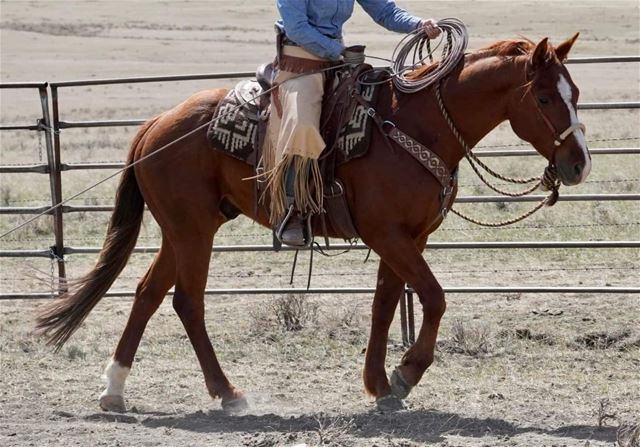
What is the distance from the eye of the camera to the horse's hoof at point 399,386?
5.73 m

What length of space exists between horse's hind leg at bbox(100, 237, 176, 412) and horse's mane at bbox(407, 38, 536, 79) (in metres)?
1.84

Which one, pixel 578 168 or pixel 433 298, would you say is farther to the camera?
pixel 433 298

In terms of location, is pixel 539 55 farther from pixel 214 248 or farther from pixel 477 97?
pixel 214 248

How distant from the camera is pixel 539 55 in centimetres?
522

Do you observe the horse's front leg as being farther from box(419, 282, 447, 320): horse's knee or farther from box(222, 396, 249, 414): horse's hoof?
box(222, 396, 249, 414): horse's hoof

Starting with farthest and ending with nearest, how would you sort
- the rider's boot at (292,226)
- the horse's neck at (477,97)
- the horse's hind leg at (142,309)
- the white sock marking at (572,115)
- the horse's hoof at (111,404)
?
the horse's hind leg at (142,309) < the horse's hoof at (111,404) < the rider's boot at (292,226) < the horse's neck at (477,97) < the white sock marking at (572,115)

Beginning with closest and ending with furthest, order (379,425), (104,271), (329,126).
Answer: (379,425)
(329,126)
(104,271)

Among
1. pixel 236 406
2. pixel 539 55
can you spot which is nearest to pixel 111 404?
pixel 236 406

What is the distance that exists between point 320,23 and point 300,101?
462 millimetres

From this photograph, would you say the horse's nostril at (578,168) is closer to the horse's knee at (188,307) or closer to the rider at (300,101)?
the rider at (300,101)

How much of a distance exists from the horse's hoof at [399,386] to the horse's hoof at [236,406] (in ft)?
2.69

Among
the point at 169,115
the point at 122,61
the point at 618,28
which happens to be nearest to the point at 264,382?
the point at 169,115

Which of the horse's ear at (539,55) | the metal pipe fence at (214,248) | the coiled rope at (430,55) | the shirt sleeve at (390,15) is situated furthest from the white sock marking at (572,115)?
the metal pipe fence at (214,248)

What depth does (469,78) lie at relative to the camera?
5582 millimetres
